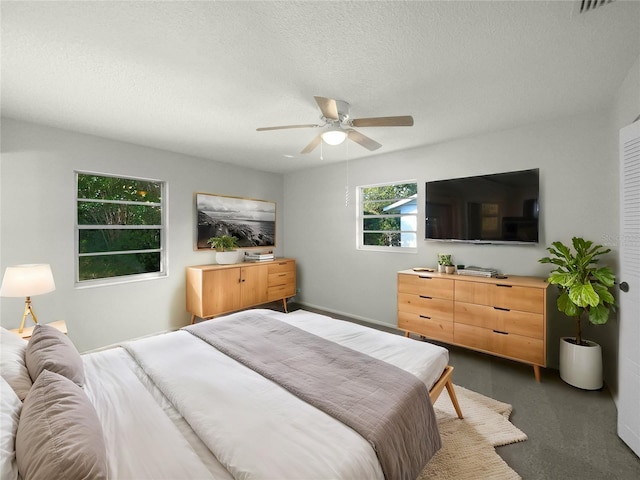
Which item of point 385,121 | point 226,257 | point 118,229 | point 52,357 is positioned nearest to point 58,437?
point 52,357

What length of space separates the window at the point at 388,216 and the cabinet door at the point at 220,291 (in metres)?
2.00

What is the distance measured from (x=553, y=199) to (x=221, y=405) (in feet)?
11.3

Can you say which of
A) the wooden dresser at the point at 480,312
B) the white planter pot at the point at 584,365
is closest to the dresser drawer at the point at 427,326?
the wooden dresser at the point at 480,312

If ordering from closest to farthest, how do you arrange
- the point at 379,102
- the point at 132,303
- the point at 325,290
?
the point at 379,102
the point at 132,303
the point at 325,290

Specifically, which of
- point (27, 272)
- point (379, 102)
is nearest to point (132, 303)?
point (27, 272)

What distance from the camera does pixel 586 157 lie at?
2734 mm

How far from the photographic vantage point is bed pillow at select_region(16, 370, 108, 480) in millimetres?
837

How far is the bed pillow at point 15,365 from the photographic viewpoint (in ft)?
4.22

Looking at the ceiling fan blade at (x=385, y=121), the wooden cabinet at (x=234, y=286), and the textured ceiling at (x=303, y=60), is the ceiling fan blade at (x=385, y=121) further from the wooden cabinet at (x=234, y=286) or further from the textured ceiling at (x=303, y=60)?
the wooden cabinet at (x=234, y=286)

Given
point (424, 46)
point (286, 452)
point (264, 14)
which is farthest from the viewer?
point (424, 46)

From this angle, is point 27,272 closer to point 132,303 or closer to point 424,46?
point 132,303

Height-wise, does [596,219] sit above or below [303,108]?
below

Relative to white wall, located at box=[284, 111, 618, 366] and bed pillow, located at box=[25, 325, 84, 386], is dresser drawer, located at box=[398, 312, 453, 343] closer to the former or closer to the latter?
white wall, located at box=[284, 111, 618, 366]

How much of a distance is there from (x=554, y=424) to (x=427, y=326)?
134 cm
